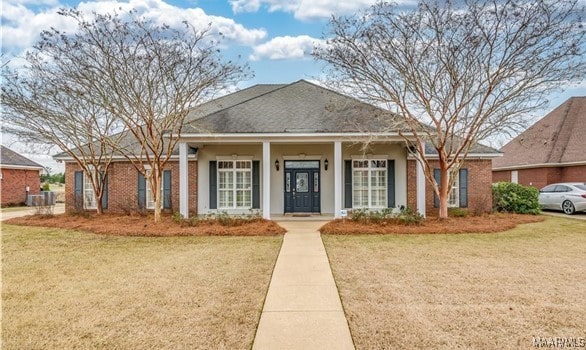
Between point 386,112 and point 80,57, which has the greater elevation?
point 80,57

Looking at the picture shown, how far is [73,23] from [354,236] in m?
11.3

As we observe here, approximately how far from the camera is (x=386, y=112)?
13.4 meters

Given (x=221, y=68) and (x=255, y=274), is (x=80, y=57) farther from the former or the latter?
(x=255, y=274)

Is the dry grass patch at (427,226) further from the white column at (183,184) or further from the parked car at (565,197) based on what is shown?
the white column at (183,184)

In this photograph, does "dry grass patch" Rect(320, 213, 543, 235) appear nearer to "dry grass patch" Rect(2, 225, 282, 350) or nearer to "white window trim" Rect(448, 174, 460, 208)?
"white window trim" Rect(448, 174, 460, 208)

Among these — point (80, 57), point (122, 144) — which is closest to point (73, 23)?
point (80, 57)

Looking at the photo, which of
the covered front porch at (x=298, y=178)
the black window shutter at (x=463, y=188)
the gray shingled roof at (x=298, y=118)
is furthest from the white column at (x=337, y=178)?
the black window shutter at (x=463, y=188)

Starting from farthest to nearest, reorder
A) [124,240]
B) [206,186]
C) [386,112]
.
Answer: [206,186] → [386,112] → [124,240]

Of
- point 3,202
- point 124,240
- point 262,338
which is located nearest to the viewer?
point 262,338

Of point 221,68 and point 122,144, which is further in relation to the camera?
point 122,144

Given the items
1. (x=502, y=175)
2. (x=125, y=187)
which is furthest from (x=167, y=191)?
(x=502, y=175)

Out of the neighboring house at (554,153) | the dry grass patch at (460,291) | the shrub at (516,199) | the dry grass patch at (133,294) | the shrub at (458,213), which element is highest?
the neighboring house at (554,153)

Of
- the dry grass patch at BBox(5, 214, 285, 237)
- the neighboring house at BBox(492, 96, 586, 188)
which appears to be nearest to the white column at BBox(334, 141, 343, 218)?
the dry grass patch at BBox(5, 214, 285, 237)

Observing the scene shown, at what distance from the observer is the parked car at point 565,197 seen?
15.9 m
